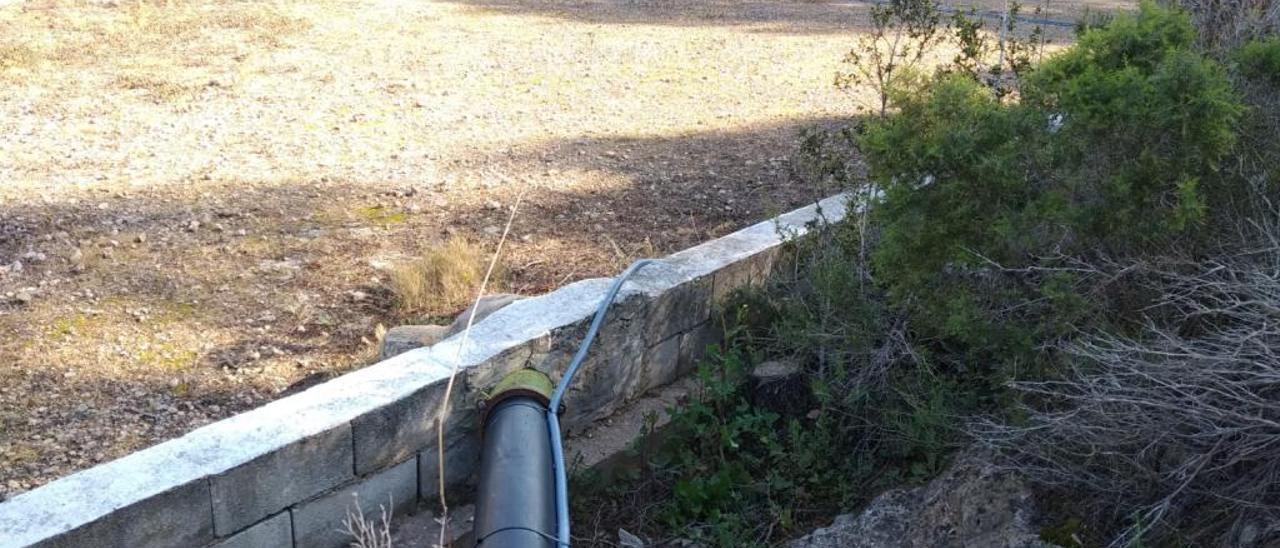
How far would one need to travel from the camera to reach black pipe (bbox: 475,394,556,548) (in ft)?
9.86

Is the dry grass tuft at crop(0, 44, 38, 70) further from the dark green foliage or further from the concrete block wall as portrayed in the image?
the dark green foliage

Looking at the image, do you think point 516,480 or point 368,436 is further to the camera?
point 368,436

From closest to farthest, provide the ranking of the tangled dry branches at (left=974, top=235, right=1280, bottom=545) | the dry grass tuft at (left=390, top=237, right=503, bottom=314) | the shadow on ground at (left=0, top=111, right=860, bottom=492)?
the tangled dry branches at (left=974, top=235, right=1280, bottom=545) → the shadow on ground at (left=0, top=111, right=860, bottom=492) → the dry grass tuft at (left=390, top=237, right=503, bottom=314)

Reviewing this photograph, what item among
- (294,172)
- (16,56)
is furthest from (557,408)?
(16,56)

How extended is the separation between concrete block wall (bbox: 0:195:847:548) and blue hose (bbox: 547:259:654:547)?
1.5 inches

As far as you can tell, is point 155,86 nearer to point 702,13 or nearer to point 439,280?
point 439,280

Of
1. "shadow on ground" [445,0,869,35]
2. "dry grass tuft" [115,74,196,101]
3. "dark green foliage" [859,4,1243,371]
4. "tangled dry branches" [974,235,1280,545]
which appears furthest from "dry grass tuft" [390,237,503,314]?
"shadow on ground" [445,0,869,35]

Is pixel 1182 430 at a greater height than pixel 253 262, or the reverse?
pixel 1182 430

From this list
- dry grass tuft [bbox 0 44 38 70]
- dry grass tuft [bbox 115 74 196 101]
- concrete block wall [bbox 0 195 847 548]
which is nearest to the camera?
concrete block wall [bbox 0 195 847 548]

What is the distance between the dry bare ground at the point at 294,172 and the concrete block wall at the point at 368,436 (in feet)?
2.58

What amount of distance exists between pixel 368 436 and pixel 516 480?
1.53 feet

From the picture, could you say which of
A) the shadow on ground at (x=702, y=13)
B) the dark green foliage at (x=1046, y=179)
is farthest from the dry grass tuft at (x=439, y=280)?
the shadow on ground at (x=702, y=13)

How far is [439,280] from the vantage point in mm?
4836

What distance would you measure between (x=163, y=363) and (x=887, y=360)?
8.39 ft
